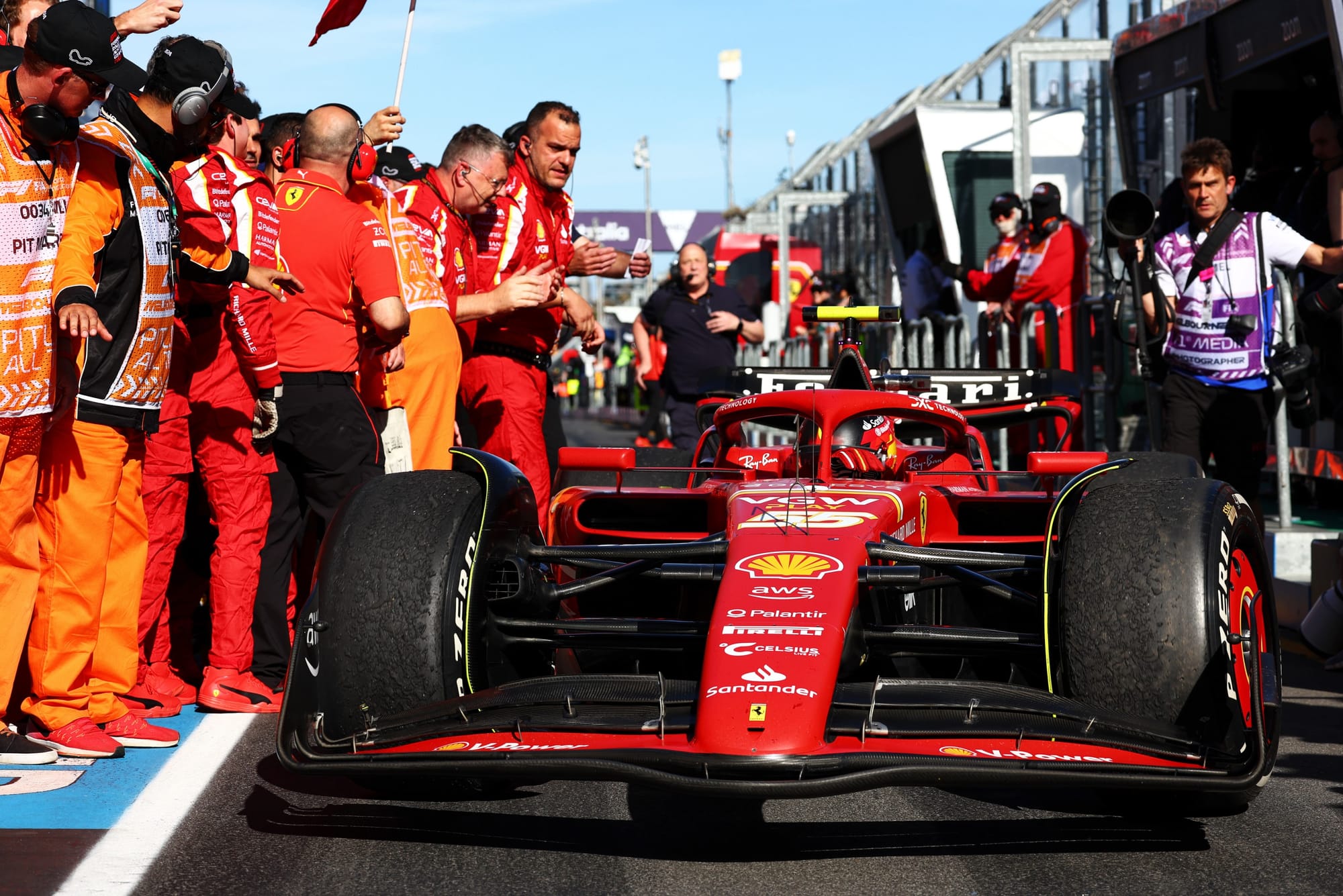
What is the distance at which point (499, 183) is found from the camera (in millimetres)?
7402

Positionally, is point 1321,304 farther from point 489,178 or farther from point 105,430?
point 105,430

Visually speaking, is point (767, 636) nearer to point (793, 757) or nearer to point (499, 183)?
point (793, 757)

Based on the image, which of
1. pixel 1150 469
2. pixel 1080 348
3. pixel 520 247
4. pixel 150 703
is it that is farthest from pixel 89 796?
pixel 1080 348

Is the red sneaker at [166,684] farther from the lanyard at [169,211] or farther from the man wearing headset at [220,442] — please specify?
the lanyard at [169,211]

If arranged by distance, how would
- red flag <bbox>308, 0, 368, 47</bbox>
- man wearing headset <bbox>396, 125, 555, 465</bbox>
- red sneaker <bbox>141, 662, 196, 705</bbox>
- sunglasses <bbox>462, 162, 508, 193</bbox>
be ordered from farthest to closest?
1. red flag <bbox>308, 0, 368, 47</bbox>
2. sunglasses <bbox>462, 162, 508, 193</bbox>
3. man wearing headset <bbox>396, 125, 555, 465</bbox>
4. red sneaker <bbox>141, 662, 196, 705</bbox>

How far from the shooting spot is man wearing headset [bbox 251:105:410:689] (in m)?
6.12

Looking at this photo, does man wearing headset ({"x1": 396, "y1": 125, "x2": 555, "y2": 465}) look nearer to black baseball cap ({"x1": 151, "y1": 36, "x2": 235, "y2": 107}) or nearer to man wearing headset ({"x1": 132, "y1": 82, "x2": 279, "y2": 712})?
man wearing headset ({"x1": 132, "y1": 82, "x2": 279, "y2": 712})

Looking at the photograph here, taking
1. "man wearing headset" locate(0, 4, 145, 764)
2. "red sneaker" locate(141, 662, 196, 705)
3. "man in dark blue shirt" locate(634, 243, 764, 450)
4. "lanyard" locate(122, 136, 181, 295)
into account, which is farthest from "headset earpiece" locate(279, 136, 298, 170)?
"man in dark blue shirt" locate(634, 243, 764, 450)

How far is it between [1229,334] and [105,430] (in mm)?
4879

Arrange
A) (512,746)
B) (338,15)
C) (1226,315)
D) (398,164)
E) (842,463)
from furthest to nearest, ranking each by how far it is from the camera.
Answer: (398,164), (338,15), (1226,315), (842,463), (512,746)

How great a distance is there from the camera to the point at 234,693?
5.92 meters

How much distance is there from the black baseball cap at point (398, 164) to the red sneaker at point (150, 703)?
318cm

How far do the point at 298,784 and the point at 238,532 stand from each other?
153 centimetres

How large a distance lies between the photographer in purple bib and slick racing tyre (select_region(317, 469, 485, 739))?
14.1 ft
